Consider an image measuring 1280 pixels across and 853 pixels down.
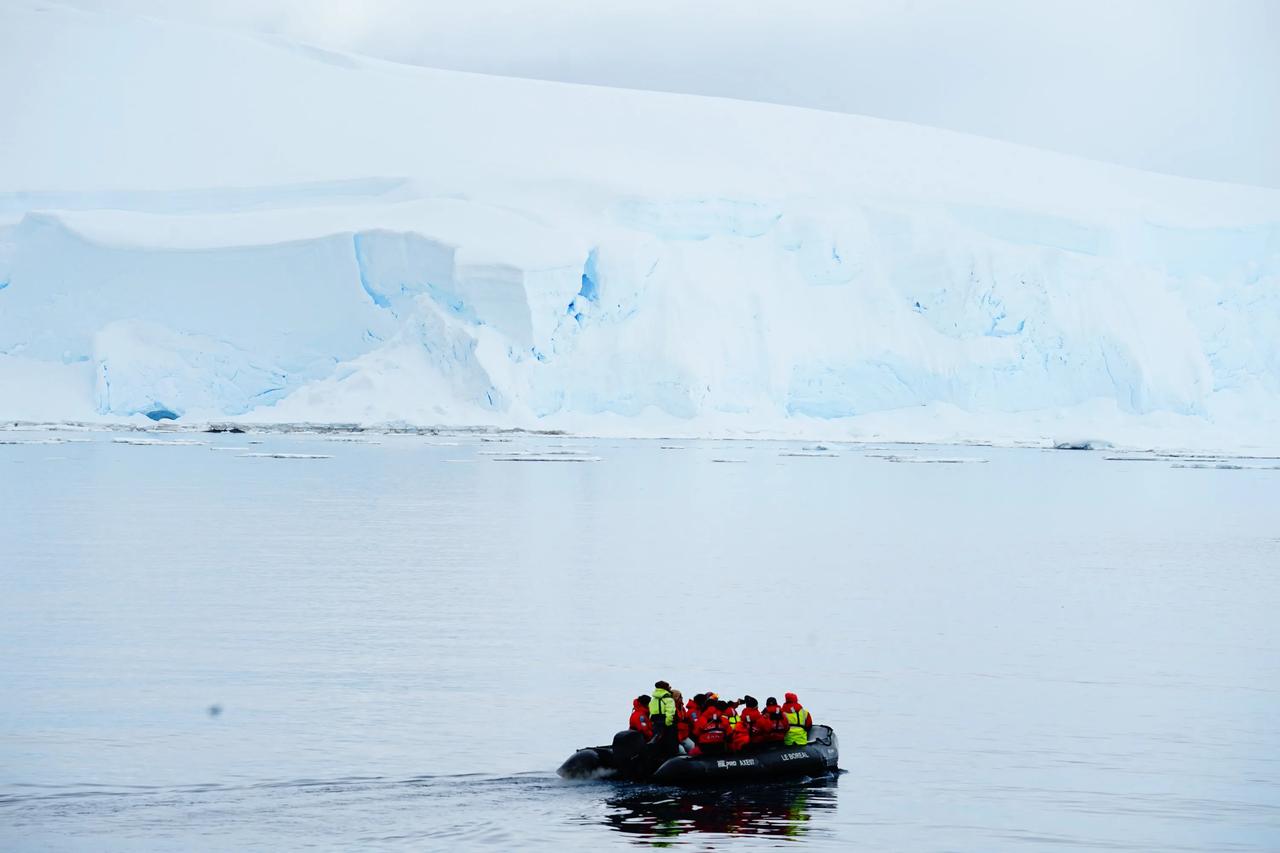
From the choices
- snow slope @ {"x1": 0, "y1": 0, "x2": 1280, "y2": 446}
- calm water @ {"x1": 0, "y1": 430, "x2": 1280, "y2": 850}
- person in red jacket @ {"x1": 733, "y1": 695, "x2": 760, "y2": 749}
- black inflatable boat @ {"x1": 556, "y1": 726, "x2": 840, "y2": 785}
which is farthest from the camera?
snow slope @ {"x1": 0, "y1": 0, "x2": 1280, "y2": 446}

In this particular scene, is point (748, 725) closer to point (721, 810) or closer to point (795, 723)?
point (795, 723)

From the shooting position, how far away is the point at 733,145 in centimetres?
5075

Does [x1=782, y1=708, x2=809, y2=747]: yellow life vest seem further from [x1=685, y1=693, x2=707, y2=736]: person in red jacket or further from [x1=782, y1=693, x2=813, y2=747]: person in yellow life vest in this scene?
[x1=685, y1=693, x2=707, y2=736]: person in red jacket

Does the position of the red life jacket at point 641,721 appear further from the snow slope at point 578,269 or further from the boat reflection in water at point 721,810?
the snow slope at point 578,269

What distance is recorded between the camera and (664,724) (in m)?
8.42

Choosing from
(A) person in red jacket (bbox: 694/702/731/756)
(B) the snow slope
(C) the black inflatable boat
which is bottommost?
(C) the black inflatable boat

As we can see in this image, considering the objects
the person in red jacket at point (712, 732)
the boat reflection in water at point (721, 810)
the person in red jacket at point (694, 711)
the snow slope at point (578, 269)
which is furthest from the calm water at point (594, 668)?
the snow slope at point (578, 269)

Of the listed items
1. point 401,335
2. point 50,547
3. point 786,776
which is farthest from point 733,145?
point 786,776

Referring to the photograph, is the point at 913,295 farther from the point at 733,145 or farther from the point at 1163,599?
the point at 1163,599

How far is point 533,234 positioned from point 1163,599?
86.2ft

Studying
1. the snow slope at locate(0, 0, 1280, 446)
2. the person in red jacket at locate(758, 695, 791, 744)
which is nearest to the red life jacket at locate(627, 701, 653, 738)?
the person in red jacket at locate(758, 695, 791, 744)

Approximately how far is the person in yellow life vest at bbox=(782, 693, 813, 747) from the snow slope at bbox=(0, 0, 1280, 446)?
28085 mm

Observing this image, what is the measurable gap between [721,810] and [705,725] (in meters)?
0.59

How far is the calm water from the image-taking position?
762 cm
